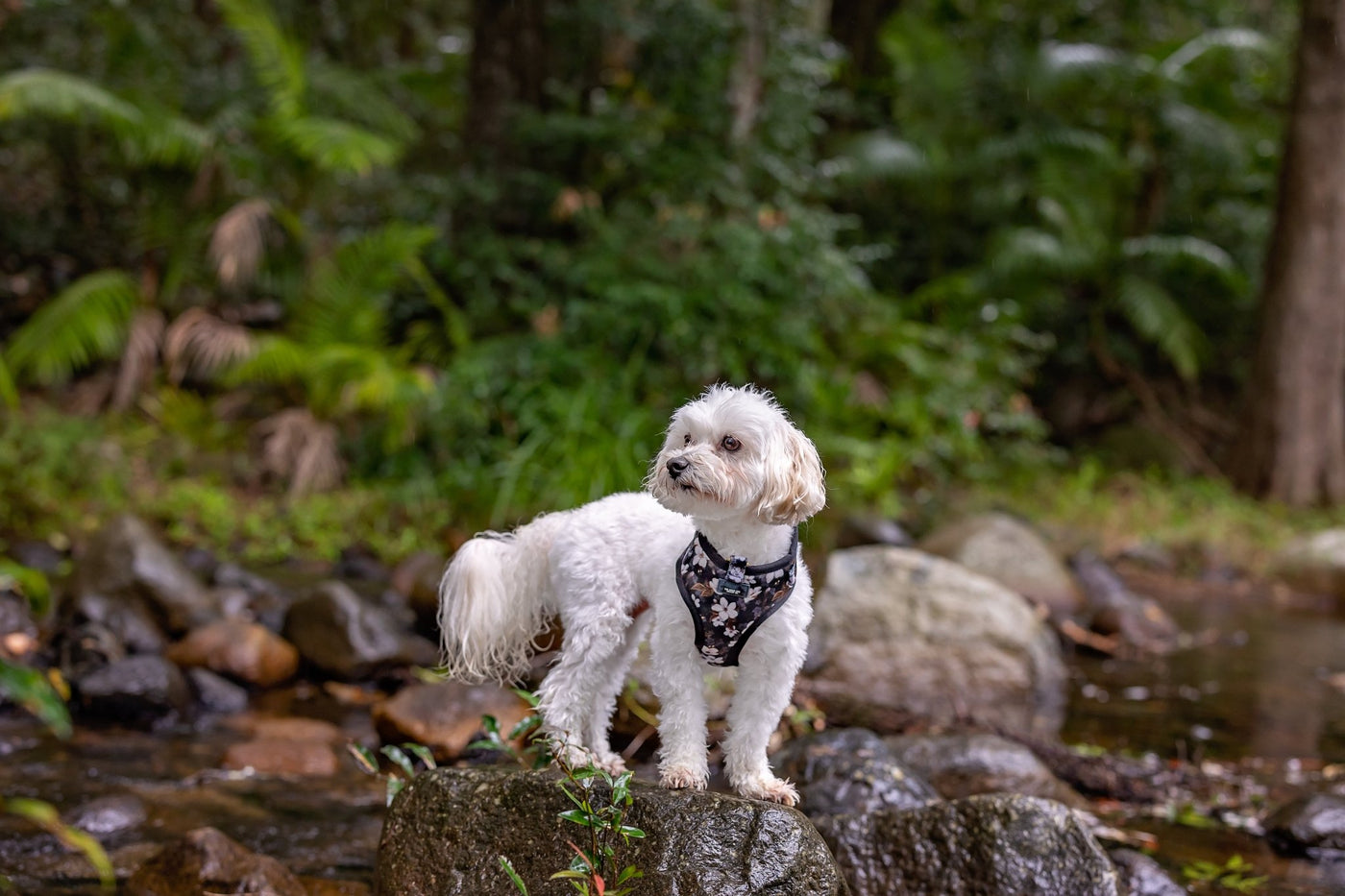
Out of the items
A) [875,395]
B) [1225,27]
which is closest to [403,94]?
[875,395]

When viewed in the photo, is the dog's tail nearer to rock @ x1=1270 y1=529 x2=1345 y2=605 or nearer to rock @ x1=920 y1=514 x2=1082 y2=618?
rock @ x1=920 y1=514 x2=1082 y2=618

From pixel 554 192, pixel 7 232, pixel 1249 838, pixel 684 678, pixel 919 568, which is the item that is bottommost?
pixel 1249 838

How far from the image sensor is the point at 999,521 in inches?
366

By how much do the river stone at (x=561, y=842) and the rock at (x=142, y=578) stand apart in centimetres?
408

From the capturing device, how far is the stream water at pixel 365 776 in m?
4.30

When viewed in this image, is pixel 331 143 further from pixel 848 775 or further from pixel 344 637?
pixel 848 775

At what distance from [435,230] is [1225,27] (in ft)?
44.0

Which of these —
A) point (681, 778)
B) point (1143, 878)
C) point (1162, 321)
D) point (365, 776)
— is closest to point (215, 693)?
point (365, 776)

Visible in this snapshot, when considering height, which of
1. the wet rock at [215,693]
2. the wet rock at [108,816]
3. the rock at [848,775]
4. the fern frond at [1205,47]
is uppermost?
the fern frond at [1205,47]

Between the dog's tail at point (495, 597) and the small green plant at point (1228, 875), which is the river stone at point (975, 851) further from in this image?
the dog's tail at point (495, 597)

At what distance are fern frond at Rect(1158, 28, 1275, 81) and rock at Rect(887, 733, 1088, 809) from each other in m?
12.8

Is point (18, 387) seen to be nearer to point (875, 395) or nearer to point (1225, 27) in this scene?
point (875, 395)

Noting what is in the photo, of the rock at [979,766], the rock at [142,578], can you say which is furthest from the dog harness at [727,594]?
the rock at [142,578]

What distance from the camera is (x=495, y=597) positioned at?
351 cm
